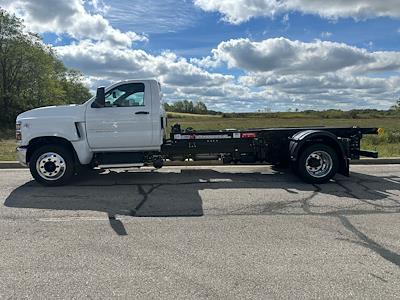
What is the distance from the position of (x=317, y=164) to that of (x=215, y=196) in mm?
2678

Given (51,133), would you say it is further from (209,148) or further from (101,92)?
(209,148)

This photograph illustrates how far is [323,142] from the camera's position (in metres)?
8.75

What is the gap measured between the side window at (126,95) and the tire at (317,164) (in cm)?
370

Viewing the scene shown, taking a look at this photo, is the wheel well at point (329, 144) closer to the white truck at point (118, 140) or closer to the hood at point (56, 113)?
the white truck at point (118, 140)

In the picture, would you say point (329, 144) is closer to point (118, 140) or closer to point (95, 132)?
point (118, 140)

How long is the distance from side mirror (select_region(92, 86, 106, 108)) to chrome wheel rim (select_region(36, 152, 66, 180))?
1308 millimetres

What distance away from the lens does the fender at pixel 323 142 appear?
8562 mm

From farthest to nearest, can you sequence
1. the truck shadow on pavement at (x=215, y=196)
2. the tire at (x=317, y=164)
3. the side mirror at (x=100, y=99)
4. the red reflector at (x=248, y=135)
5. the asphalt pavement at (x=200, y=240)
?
the red reflector at (x=248, y=135) → the tire at (x=317, y=164) → the side mirror at (x=100, y=99) → the truck shadow on pavement at (x=215, y=196) → the asphalt pavement at (x=200, y=240)

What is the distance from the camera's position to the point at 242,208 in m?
6.48

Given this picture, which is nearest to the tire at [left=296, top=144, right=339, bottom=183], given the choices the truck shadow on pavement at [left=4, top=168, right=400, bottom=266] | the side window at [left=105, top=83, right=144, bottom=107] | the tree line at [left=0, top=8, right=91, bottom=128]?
the truck shadow on pavement at [left=4, top=168, right=400, bottom=266]

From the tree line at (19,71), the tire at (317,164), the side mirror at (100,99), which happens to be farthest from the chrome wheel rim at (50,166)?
the tree line at (19,71)

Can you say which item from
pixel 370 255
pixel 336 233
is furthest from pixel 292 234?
pixel 370 255

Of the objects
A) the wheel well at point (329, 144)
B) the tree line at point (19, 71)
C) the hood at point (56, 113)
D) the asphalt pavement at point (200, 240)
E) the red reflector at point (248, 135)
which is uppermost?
the tree line at point (19, 71)

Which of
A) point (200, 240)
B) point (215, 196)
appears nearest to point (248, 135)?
point (215, 196)
